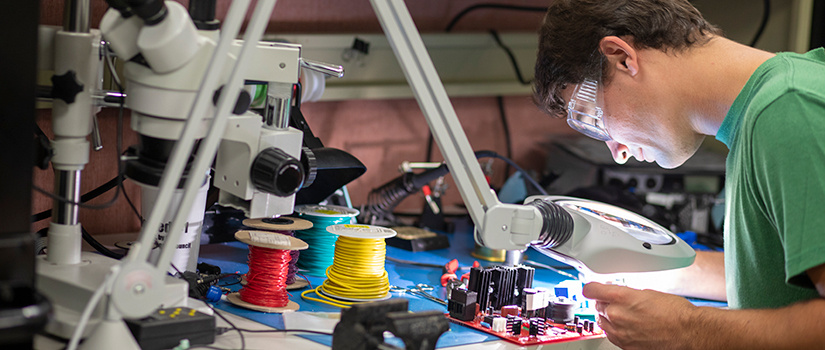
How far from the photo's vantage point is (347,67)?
1.98m

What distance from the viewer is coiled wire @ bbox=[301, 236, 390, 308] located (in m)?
1.35

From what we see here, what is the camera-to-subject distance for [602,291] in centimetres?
131

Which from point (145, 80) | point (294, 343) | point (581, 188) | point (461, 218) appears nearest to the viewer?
point (145, 80)

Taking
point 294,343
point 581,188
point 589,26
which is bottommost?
point 294,343

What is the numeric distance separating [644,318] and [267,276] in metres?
0.59

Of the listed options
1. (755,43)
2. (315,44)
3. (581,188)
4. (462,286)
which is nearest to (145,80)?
(462,286)

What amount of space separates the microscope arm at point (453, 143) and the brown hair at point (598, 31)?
42cm

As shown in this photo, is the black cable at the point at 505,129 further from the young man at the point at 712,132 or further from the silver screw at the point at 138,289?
the silver screw at the point at 138,289

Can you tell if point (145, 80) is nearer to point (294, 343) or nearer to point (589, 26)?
point (294, 343)

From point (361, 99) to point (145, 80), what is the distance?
3.56 feet

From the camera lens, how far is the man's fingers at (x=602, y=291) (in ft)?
4.24

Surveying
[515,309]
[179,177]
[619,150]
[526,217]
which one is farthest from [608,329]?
[179,177]

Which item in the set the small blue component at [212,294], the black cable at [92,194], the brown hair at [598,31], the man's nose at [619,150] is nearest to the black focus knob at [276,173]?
the small blue component at [212,294]

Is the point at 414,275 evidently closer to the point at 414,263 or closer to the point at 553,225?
the point at 414,263
